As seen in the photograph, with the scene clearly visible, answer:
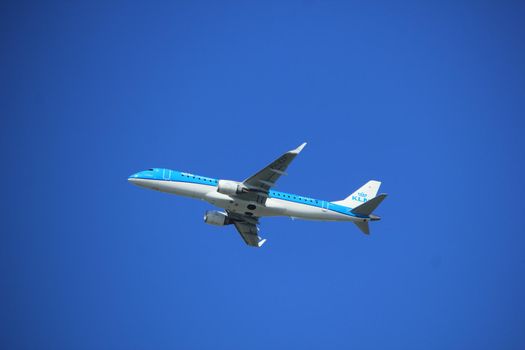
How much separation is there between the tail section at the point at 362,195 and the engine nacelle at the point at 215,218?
38.7ft

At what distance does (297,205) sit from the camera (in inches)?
2124

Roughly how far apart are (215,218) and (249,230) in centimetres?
430

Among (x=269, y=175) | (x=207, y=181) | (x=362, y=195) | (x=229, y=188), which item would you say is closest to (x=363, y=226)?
(x=362, y=195)

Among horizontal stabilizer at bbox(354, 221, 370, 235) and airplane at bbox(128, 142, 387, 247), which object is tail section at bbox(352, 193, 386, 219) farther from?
horizontal stabilizer at bbox(354, 221, 370, 235)

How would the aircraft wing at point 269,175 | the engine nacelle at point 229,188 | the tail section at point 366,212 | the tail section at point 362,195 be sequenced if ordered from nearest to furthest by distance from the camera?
the aircraft wing at point 269,175
the engine nacelle at point 229,188
the tail section at point 366,212
the tail section at point 362,195

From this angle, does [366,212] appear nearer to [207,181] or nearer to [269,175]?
[269,175]

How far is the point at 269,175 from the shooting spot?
49.8 m

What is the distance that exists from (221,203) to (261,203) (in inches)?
146

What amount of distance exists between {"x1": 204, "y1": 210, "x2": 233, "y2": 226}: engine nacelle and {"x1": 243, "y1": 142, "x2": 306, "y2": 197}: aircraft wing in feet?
24.9

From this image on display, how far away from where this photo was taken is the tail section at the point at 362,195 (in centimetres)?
5791

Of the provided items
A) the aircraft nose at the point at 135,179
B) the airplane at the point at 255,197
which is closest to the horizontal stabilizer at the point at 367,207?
the airplane at the point at 255,197

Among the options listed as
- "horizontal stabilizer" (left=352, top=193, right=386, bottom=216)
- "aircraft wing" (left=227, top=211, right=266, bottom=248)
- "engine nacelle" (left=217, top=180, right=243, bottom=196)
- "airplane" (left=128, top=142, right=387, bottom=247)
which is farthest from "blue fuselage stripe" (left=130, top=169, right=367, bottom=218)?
"aircraft wing" (left=227, top=211, right=266, bottom=248)

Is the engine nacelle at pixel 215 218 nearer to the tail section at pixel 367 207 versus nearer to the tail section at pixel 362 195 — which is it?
the tail section at pixel 362 195

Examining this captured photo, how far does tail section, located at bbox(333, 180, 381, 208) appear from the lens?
5791 cm
